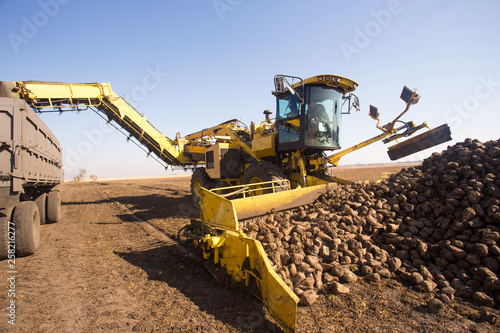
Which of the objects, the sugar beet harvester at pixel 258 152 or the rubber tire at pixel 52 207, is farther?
the rubber tire at pixel 52 207

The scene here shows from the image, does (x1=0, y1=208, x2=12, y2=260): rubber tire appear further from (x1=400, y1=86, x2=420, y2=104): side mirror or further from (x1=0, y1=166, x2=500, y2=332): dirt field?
(x1=400, y1=86, x2=420, y2=104): side mirror

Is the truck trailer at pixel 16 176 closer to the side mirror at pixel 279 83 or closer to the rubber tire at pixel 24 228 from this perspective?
the rubber tire at pixel 24 228

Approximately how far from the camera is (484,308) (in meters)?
2.85

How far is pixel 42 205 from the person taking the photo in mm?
7531

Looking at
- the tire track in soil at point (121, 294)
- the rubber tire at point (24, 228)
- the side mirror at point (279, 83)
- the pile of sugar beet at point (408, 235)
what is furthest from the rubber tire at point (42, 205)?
the side mirror at point (279, 83)

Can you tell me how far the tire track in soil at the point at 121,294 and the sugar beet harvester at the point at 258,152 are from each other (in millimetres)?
383

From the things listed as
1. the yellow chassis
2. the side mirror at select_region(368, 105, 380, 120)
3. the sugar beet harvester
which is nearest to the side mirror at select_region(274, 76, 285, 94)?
the sugar beet harvester

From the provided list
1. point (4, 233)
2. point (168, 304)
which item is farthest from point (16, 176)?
point (168, 304)

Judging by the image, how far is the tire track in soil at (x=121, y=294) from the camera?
2812 mm

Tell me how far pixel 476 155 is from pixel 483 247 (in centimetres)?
228

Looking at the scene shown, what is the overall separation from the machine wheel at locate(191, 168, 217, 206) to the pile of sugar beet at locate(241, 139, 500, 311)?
5289 mm

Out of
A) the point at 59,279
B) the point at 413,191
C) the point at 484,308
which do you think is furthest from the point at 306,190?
the point at 59,279

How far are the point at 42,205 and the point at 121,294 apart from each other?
589cm

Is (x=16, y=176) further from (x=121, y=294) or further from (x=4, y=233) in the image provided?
(x=121, y=294)
